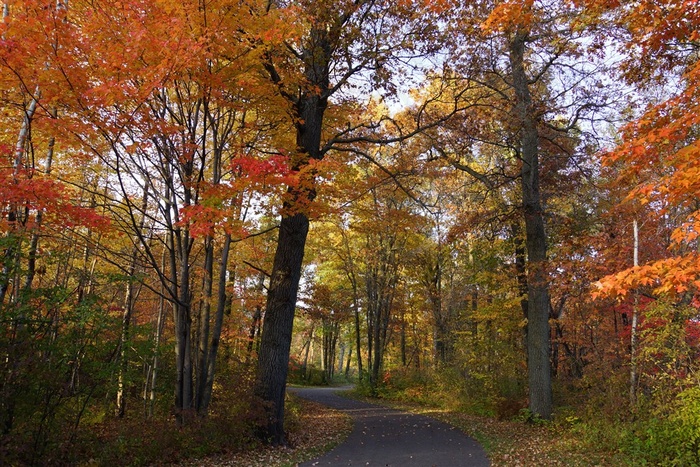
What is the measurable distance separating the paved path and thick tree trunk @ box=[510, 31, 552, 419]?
2378 mm

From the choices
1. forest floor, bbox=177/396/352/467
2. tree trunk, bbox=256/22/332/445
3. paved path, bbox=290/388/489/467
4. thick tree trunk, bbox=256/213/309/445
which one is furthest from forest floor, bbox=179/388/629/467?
tree trunk, bbox=256/22/332/445

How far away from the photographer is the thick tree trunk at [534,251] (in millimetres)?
11047

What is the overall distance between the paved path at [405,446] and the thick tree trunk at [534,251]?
238 centimetres

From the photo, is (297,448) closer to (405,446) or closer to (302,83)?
(405,446)

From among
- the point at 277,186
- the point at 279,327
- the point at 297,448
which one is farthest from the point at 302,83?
the point at 297,448

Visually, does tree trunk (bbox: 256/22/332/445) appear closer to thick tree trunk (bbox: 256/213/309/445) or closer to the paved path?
thick tree trunk (bbox: 256/213/309/445)

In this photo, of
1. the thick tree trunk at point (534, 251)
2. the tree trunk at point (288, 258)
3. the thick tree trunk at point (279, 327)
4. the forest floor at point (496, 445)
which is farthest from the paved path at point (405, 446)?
the thick tree trunk at point (534, 251)

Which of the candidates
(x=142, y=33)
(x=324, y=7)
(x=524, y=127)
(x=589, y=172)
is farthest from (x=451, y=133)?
(x=142, y=33)

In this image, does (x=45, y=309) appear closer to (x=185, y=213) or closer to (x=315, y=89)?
(x=185, y=213)

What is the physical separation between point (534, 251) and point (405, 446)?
232 inches

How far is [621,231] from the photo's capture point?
11203mm

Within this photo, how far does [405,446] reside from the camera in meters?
9.03

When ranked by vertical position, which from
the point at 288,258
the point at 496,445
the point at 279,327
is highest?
the point at 288,258

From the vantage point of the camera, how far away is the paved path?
24.8 ft
